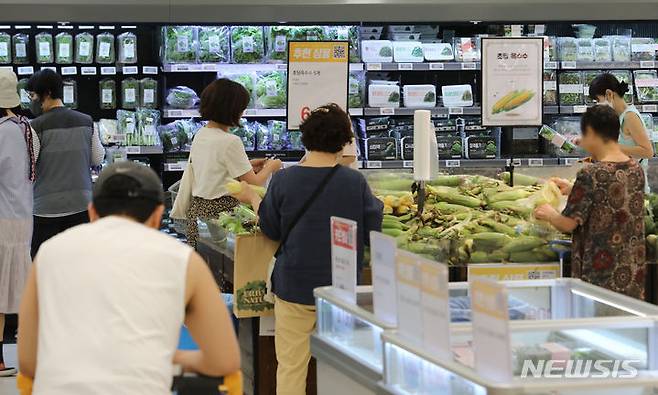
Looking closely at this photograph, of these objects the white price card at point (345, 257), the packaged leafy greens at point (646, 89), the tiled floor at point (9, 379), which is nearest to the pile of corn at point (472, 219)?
the white price card at point (345, 257)

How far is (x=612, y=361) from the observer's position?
3.05 m

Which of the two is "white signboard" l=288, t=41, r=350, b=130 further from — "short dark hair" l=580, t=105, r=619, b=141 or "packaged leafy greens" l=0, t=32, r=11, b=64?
"packaged leafy greens" l=0, t=32, r=11, b=64

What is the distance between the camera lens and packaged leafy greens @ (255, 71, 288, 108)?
26.2 ft

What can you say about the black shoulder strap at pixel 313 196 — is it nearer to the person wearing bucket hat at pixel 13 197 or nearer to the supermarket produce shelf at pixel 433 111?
the person wearing bucket hat at pixel 13 197

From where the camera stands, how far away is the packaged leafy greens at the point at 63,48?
7715 millimetres

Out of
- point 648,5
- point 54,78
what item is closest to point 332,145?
point 54,78

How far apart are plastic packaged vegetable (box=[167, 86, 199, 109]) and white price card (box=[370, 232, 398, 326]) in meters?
4.73

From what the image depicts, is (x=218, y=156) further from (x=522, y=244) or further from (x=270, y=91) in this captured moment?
(x=270, y=91)

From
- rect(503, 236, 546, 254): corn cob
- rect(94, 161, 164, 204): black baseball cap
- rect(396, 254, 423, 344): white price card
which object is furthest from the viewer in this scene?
rect(503, 236, 546, 254): corn cob

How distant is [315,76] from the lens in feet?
20.1

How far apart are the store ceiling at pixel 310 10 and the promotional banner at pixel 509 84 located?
148 cm

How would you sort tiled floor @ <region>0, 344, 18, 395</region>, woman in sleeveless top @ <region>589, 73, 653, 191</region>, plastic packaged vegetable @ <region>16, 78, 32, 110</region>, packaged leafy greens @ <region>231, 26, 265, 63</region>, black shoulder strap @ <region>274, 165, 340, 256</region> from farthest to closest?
packaged leafy greens @ <region>231, 26, 265, 63</region>
plastic packaged vegetable @ <region>16, 78, 32, 110</region>
woman in sleeveless top @ <region>589, 73, 653, 191</region>
tiled floor @ <region>0, 344, 18, 395</region>
black shoulder strap @ <region>274, 165, 340, 256</region>

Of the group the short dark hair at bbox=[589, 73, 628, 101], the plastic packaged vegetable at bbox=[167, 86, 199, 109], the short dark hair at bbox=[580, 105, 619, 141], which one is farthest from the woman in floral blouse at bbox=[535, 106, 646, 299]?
the plastic packaged vegetable at bbox=[167, 86, 199, 109]

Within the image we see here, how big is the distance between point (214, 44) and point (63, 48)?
103 cm
